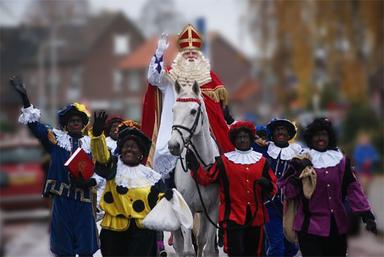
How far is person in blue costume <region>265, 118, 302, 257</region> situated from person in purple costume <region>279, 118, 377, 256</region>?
1641 millimetres

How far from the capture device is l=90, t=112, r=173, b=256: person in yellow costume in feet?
31.4

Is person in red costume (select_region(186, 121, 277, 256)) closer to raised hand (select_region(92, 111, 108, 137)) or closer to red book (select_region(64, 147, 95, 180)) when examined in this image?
red book (select_region(64, 147, 95, 180))

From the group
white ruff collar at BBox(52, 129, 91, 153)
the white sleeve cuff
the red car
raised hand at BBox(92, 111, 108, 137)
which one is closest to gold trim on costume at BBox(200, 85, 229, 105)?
white ruff collar at BBox(52, 129, 91, 153)

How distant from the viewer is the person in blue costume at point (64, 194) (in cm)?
1043

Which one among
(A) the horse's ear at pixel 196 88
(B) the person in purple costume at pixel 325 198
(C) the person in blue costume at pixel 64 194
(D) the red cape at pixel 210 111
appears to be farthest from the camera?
(D) the red cape at pixel 210 111

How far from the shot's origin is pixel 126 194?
381 inches

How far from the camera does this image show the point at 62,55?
88750 millimetres

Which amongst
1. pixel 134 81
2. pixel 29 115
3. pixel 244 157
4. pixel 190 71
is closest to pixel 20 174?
pixel 190 71

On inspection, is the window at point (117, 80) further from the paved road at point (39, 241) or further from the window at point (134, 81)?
the paved road at point (39, 241)

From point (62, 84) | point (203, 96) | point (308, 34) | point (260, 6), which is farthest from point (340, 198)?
point (62, 84)

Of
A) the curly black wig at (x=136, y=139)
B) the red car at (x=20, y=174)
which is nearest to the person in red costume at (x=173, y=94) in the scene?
the curly black wig at (x=136, y=139)

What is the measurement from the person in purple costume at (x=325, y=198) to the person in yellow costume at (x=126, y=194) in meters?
1.30

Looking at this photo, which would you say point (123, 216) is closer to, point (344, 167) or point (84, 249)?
point (84, 249)

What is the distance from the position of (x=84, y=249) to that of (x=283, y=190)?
6.69 feet
